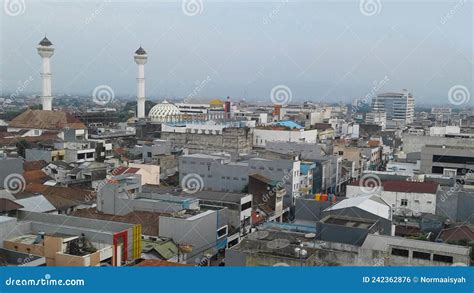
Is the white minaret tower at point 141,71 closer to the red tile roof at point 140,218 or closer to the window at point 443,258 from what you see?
Answer: the red tile roof at point 140,218

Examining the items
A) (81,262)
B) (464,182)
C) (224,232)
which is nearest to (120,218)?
(224,232)

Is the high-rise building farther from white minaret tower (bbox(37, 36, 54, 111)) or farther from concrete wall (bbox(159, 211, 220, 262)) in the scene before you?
concrete wall (bbox(159, 211, 220, 262))

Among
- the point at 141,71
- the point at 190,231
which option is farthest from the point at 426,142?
the point at 141,71

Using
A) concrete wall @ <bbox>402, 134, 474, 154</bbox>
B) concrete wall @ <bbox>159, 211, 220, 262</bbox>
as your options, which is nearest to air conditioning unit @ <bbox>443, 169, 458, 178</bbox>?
concrete wall @ <bbox>402, 134, 474, 154</bbox>

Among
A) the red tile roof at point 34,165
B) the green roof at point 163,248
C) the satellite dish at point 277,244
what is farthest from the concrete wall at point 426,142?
the red tile roof at point 34,165

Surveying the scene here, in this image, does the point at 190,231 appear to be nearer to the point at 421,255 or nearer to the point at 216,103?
the point at 421,255
